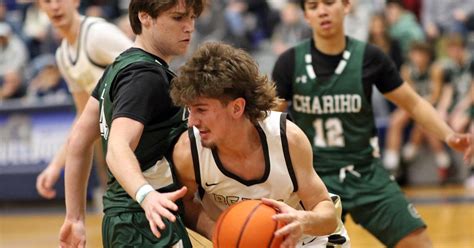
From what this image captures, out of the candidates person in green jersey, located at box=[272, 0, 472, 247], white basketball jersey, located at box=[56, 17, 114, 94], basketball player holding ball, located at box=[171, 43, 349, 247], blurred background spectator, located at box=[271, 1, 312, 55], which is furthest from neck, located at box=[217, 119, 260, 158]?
blurred background spectator, located at box=[271, 1, 312, 55]

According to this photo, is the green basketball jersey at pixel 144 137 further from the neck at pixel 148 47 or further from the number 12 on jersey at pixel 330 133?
the number 12 on jersey at pixel 330 133

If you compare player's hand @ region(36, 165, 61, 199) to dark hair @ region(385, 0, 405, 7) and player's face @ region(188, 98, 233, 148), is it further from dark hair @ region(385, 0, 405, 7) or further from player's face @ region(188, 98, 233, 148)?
dark hair @ region(385, 0, 405, 7)

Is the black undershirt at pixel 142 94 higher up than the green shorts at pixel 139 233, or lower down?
higher up

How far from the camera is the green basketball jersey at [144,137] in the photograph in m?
4.30

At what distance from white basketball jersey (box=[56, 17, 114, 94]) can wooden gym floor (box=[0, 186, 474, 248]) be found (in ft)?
8.20

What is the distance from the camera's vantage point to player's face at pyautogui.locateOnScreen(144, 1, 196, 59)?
4.35m

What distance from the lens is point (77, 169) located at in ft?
14.9

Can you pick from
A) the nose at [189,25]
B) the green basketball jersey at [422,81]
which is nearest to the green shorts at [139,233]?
the nose at [189,25]

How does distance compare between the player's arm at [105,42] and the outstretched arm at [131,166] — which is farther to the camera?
the player's arm at [105,42]

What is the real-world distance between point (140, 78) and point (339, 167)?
249 cm

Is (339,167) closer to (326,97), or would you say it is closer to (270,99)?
(326,97)

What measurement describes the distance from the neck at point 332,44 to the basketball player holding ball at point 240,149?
2.07 metres

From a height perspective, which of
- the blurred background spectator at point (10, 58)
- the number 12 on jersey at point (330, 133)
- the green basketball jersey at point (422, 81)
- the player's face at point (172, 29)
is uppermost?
the player's face at point (172, 29)

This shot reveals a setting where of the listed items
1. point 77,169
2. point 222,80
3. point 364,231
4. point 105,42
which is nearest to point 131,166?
point 222,80
